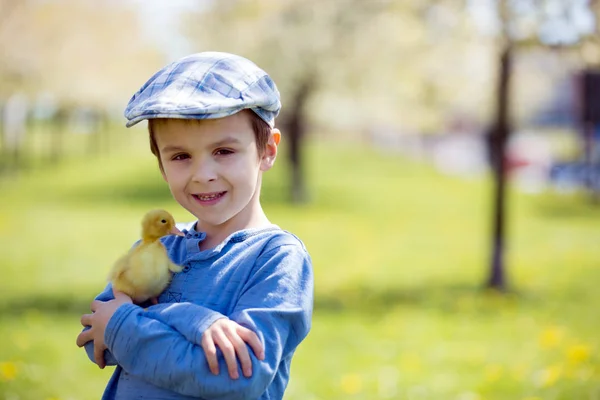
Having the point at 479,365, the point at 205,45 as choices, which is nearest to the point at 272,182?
the point at 205,45

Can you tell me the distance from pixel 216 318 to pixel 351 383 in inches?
165

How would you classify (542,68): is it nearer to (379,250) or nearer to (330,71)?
(379,250)

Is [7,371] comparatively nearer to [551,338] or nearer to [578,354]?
[578,354]

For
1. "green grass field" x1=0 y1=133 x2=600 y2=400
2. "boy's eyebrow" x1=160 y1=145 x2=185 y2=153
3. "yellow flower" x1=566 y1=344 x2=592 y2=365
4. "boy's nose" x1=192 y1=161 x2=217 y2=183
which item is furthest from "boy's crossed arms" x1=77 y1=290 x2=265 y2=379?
"yellow flower" x1=566 y1=344 x2=592 y2=365

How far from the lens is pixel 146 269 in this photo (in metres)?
2.19

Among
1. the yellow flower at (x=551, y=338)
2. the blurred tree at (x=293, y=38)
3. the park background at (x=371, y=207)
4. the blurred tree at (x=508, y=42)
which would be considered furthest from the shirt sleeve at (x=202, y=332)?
the blurred tree at (x=293, y=38)

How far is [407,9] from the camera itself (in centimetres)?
991

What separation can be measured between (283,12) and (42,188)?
11.1m

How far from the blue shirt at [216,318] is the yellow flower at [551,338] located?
5.45 meters

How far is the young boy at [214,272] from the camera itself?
6.51ft

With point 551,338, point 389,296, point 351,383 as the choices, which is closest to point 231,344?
point 351,383

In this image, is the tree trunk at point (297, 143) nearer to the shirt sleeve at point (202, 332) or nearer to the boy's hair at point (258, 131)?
the boy's hair at point (258, 131)

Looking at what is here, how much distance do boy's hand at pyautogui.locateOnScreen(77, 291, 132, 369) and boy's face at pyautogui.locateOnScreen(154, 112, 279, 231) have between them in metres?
0.34

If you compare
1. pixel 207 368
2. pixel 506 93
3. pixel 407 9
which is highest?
pixel 407 9
